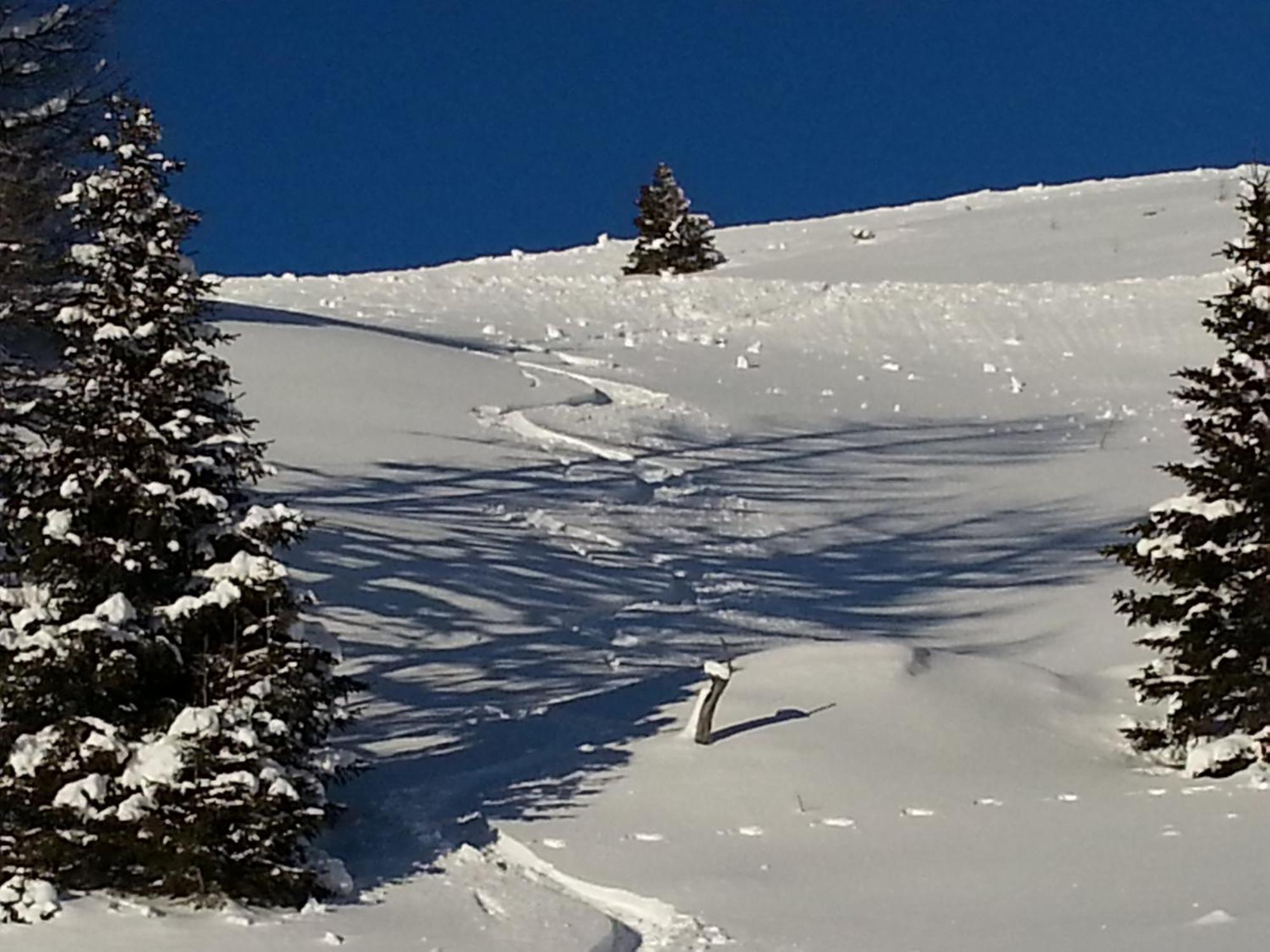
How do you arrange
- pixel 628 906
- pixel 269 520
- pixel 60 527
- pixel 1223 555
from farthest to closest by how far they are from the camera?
pixel 1223 555, pixel 269 520, pixel 60 527, pixel 628 906

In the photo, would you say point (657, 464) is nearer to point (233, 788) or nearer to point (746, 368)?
point (746, 368)

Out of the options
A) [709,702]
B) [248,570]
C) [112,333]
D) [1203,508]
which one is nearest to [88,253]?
[112,333]

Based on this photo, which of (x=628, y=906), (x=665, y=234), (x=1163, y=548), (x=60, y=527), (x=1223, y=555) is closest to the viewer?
(x=628, y=906)

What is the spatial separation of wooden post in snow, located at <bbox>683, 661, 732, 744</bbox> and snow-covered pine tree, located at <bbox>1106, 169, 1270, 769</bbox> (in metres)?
2.62

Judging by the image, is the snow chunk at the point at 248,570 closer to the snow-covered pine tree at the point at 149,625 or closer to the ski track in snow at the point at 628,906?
the snow-covered pine tree at the point at 149,625

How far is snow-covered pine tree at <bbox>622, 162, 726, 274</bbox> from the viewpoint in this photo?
41719 millimetres

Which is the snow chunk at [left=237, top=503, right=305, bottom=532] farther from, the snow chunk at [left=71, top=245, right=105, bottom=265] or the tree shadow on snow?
the tree shadow on snow

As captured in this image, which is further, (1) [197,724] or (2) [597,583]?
(2) [597,583]

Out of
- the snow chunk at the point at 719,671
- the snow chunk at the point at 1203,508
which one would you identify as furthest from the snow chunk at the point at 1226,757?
the snow chunk at the point at 719,671

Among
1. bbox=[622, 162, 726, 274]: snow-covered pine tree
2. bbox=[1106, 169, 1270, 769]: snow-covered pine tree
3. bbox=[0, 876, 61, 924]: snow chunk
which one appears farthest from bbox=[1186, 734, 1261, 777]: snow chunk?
bbox=[622, 162, 726, 274]: snow-covered pine tree

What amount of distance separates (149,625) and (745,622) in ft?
25.4

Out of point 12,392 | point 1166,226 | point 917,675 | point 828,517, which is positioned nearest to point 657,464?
point 828,517

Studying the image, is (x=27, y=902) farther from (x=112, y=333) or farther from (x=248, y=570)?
(x=112, y=333)

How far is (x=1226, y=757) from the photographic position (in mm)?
9594
